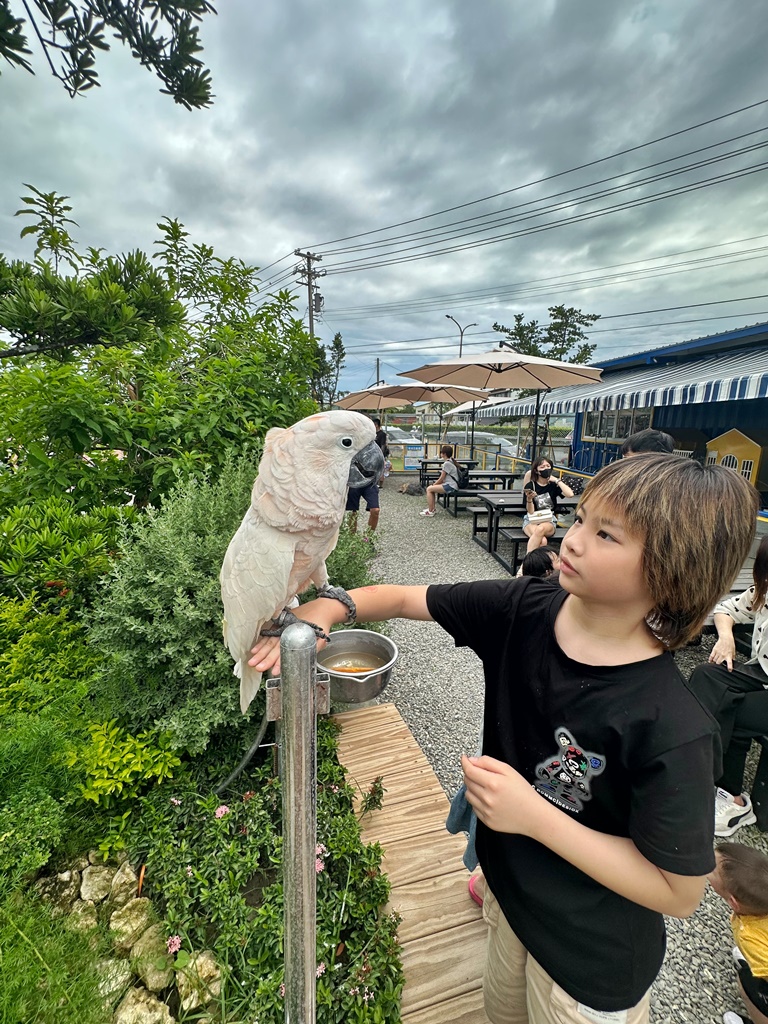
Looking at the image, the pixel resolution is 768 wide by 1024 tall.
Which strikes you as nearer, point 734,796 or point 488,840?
point 488,840

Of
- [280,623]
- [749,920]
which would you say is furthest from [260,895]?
[749,920]

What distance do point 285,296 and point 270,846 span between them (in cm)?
327

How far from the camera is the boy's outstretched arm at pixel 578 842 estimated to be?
678 millimetres

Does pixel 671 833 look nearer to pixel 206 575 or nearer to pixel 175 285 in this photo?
pixel 206 575

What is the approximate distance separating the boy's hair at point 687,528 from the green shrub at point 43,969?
1854mm

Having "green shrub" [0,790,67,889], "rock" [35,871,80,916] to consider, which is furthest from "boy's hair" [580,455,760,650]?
"rock" [35,871,80,916]

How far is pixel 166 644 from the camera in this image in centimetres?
181

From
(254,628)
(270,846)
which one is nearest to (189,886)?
(270,846)

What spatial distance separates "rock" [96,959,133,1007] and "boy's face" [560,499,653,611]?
1.79 metres

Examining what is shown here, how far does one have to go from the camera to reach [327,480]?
1.19 m

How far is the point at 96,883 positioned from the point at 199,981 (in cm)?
58

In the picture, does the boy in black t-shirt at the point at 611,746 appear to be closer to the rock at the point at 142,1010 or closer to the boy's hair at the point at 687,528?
the boy's hair at the point at 687,528

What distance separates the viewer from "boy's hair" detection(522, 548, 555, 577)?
235 cm

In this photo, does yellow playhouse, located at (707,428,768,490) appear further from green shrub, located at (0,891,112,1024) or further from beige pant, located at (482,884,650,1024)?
green shrub, located at (0,891,112,1024)
